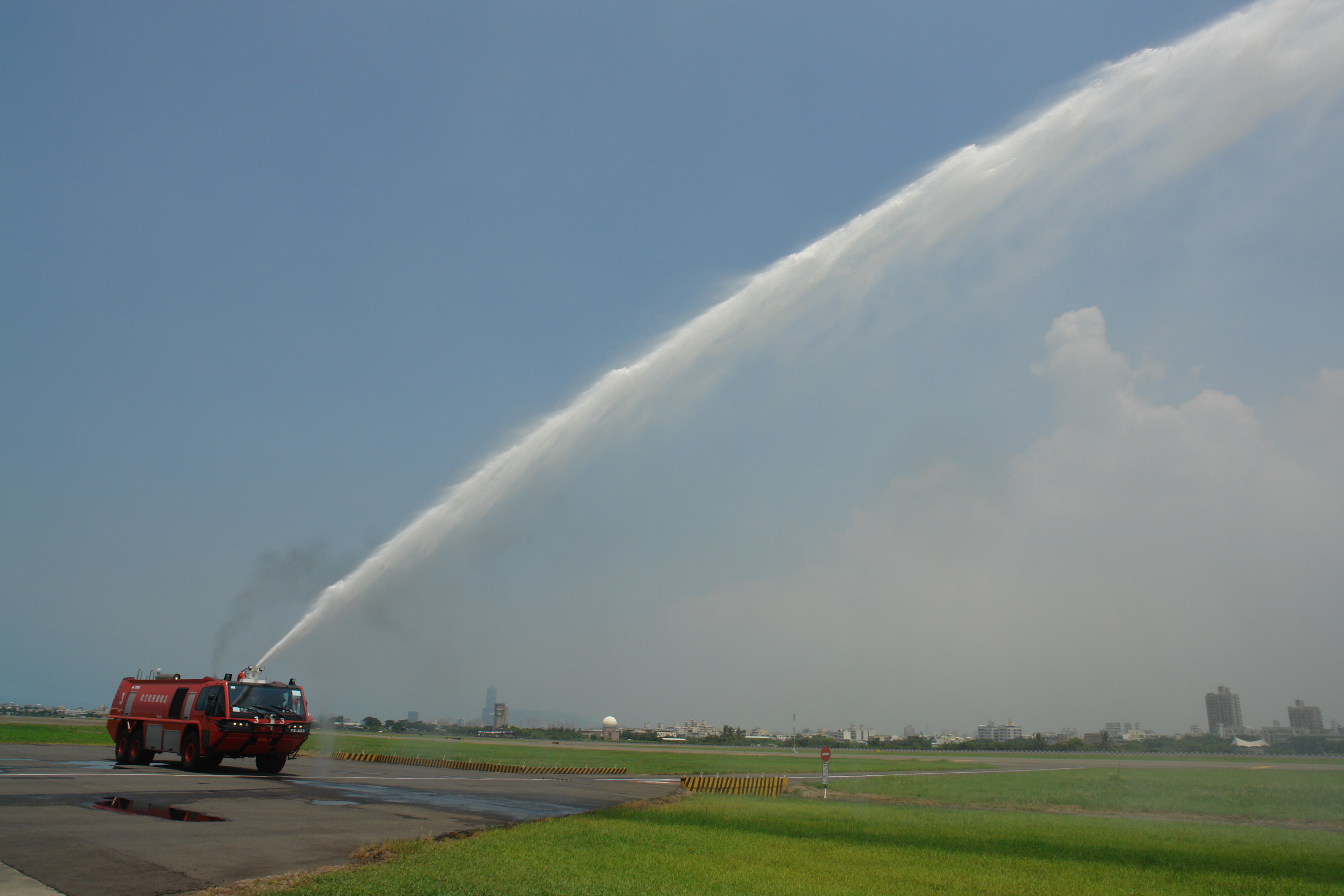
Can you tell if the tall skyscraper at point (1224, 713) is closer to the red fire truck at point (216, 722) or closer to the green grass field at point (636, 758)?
the green grass field at point (636, 758)

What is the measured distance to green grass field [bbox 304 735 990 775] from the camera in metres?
57.1

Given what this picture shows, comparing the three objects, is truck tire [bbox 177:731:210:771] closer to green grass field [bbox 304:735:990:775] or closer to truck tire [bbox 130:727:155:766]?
truck tire [bbox 130:727:155:766]

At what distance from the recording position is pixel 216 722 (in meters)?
25.4

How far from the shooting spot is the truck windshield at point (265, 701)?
84.2ft

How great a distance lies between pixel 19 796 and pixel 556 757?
50.9 metres

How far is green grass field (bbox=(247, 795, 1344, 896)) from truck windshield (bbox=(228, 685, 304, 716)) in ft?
40.9

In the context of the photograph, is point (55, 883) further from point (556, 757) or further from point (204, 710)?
point (556, 757)

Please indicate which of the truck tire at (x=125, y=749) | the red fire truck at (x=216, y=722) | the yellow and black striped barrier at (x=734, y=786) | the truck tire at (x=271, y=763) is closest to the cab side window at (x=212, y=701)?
the red fire truck at (x=216, y=722)

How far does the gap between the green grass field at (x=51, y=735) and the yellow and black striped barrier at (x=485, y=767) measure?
14.6 metres

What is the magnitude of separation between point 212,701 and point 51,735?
Result: 40.0 meters

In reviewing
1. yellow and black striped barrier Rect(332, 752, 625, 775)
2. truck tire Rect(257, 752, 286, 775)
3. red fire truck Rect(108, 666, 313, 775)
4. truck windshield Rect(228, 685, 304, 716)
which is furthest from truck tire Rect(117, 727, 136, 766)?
yellow and black striped barrier Rect(332, 752, 625, 775)

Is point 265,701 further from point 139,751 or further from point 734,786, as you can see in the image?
point 734,786

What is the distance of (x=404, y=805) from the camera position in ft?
66.8

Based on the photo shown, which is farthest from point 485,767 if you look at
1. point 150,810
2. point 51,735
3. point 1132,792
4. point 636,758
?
point 1132,792
